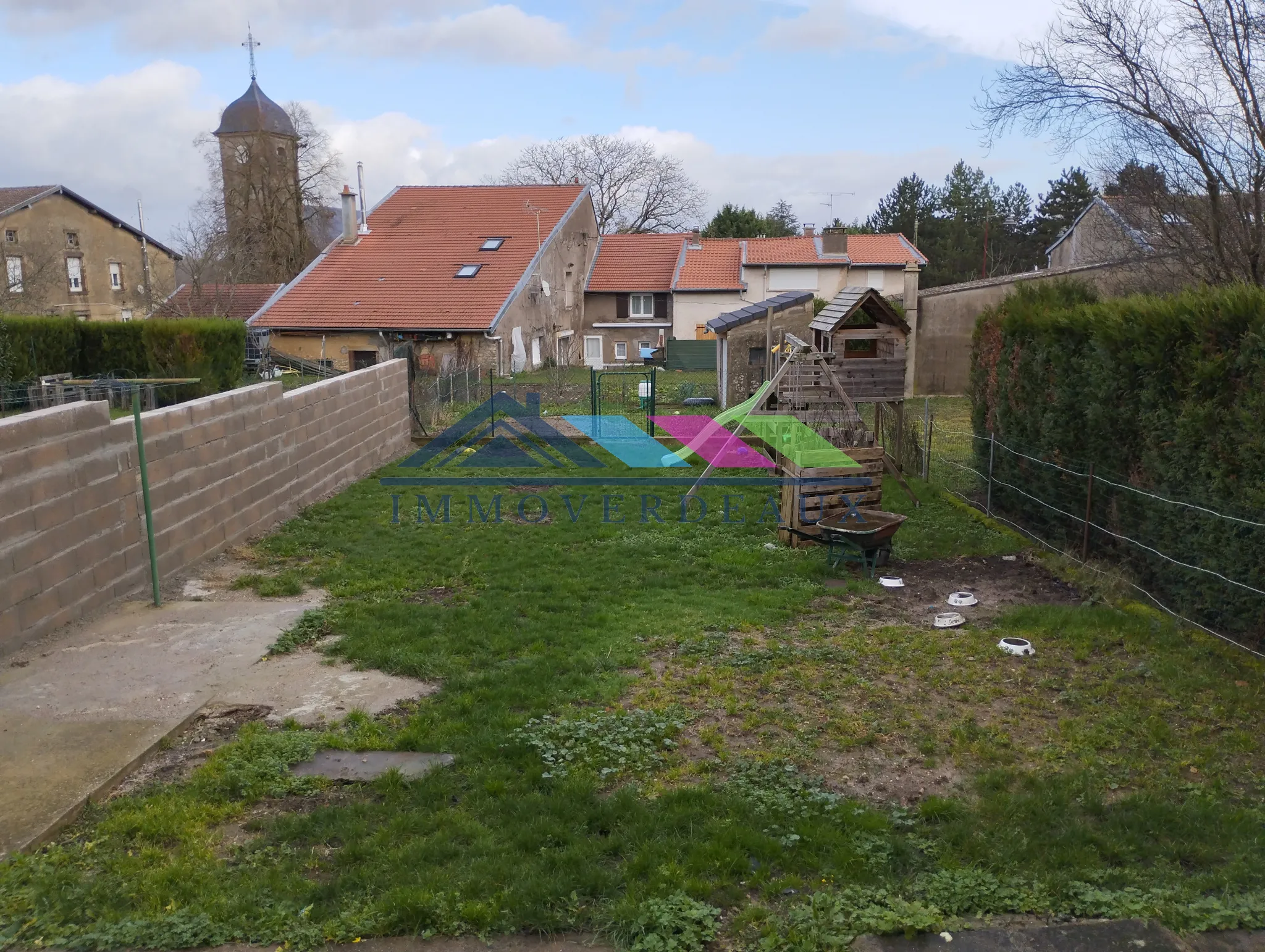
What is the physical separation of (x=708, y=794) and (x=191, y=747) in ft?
10.1

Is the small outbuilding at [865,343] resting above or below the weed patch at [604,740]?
above

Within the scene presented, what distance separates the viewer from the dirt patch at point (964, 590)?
810 centimetres

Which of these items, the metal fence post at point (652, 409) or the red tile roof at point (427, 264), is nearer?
the metal fence post at point (652, 409)

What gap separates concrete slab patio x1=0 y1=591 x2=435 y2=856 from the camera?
16.1 ft

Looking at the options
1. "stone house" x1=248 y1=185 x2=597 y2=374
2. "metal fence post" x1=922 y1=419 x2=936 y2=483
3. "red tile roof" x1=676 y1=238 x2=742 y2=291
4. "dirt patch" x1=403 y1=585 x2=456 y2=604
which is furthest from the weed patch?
"red tile roof" x1=676 y1=238 x2=742 y2=291

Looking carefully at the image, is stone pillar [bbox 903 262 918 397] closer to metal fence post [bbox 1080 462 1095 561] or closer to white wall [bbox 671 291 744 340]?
white wall [bbox 671 291 744 340]

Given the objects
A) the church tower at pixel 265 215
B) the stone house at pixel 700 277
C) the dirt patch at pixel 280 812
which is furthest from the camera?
the church tower at pixel 265 215

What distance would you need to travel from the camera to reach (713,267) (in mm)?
38969

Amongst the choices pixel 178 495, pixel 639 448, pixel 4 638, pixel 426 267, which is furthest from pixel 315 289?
pixel 4 638

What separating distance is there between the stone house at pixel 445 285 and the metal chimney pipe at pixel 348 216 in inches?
1.9

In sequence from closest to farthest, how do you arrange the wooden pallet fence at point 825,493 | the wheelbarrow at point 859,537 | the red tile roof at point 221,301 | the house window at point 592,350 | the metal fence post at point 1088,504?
the metal fence post at point 1088,504 < the wheelbarrow at point 859,537 < the wooden pallet fence at point 825,493 < the red tile roof at point 221,301 < the house window at point 592,350

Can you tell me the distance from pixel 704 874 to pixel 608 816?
26.6 inches

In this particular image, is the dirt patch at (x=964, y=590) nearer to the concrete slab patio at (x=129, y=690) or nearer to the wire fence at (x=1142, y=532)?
the wire fence at (x=1142, y=532)

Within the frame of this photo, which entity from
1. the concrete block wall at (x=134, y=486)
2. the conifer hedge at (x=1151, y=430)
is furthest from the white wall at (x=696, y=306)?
the conifer hedge at (x=1151, y=430)
